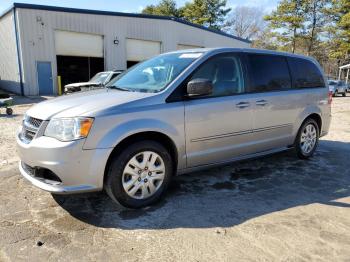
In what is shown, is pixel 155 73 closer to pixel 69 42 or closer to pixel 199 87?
pixel 199 87

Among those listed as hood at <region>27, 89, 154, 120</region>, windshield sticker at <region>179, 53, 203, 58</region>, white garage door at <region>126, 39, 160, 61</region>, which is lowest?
hood at <region>27, 89, 154, 120</region>

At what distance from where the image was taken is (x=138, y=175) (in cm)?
374

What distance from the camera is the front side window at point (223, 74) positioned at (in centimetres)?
431

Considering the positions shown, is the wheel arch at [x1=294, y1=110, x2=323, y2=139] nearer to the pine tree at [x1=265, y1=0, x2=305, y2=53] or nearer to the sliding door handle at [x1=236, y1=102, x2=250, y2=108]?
the sliding door handle at [x1=236, y1=102, x2=250, y2=108]

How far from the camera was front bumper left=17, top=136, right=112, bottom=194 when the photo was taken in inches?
130

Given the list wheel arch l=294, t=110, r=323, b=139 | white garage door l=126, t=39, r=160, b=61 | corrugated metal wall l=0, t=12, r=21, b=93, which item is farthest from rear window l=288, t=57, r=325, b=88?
white garage door l=126, t=39, r=160, b=61

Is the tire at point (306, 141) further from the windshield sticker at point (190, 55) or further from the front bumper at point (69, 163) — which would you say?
the front bumper at point (69, 163)

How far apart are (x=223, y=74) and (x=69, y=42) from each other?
18.3 metres

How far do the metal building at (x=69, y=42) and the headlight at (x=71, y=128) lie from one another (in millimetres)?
17538

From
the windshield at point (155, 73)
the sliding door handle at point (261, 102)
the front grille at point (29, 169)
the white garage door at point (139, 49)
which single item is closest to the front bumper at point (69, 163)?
the front grille at point (29, 169)

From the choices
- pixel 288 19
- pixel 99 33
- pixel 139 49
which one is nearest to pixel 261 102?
pixel 99 33

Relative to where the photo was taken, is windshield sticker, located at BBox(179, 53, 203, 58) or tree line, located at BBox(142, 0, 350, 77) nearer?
windshield sticker, located at BBox(179, 53, 203, 58)

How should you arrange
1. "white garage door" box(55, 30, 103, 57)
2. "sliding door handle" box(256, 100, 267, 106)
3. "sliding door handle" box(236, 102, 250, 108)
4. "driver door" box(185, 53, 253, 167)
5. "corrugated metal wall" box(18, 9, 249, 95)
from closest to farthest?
"driver door" box(185, 53, 253, 167) → "sliding door handle" box(236, 102, 250, 108) → "sliding door handle" box(256, 100, 267, 106) → "corrugated metal wall" box(18, 9, 249, 95) → "white garage door" box(55, 30, 103, 57)

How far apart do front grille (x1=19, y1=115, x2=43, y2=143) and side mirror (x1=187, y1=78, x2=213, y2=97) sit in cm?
167
